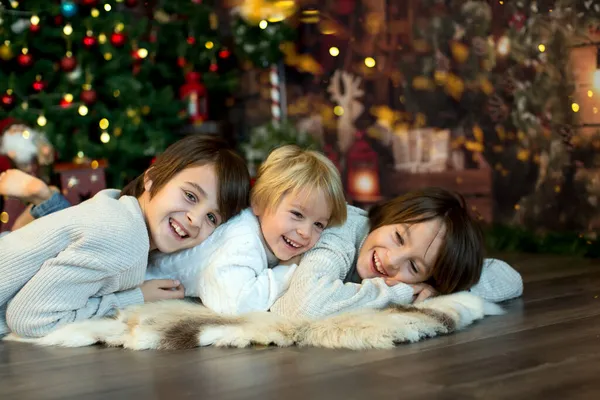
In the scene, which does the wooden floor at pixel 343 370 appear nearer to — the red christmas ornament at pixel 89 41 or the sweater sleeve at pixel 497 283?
the sweater sleeve at pixel 497 283

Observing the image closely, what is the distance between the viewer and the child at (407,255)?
2.48m

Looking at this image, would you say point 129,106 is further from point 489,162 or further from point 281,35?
point 489,162

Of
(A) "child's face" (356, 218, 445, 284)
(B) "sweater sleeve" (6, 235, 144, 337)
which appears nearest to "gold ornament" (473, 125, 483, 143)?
(A) "child's face" (356, 218, 445, 284)

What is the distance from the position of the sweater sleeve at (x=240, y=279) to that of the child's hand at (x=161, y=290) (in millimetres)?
89

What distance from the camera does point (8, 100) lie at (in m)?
4.75

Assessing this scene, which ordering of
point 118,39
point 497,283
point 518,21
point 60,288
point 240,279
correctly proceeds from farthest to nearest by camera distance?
point 118,39 < point 518,21 < point 497,283 < point 240,279 < point 60,288

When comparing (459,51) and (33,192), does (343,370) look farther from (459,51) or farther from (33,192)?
(459,51)

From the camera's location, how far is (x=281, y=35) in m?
5.36

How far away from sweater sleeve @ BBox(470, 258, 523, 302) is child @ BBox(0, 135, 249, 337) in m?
0.79

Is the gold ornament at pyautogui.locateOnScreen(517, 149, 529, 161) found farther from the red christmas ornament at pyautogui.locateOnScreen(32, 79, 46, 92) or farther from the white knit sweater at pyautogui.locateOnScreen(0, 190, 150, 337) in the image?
Answer: the red christmas ornament at pyautogui.locateOnScreen(32, 79, 46, 92)

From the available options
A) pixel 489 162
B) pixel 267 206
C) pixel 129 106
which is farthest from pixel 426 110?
pixel 267 206

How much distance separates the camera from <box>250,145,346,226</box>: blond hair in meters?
2.56

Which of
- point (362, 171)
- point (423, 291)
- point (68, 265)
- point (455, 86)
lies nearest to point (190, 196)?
point (68, 265)

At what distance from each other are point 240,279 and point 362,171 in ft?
8.98
